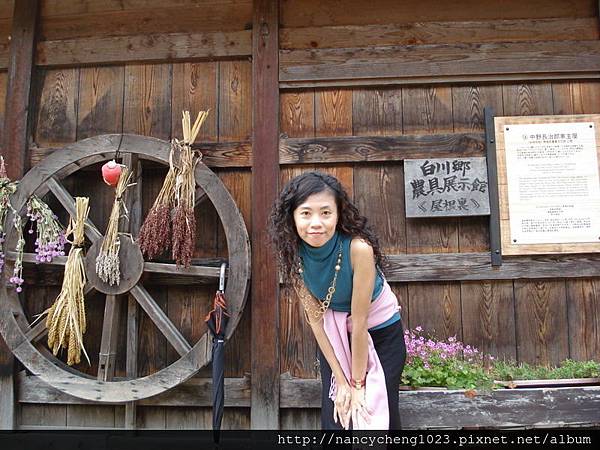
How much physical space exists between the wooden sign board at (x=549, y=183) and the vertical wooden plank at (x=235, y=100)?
5.54ft

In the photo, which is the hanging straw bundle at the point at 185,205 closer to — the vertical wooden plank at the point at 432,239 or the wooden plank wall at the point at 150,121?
the wooden plank wall at the point at 150,121

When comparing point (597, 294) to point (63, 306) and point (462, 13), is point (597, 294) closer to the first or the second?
point (462, 13)

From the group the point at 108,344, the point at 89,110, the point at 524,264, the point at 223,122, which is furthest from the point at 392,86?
the point at 108,344

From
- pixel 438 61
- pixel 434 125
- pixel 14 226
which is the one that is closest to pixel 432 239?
pixel 434 125

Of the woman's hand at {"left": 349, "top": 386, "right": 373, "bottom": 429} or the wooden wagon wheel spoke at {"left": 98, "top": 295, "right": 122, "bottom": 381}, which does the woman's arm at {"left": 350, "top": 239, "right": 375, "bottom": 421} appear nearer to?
the woman's hand at {"left": 349, "top": 386, "right": 373, "bottom": 429}

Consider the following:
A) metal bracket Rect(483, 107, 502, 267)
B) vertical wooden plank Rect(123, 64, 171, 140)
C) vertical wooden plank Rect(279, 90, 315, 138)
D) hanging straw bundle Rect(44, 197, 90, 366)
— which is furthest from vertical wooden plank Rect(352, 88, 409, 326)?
hanging straw bundle Rect(44, 197, 90, 366)

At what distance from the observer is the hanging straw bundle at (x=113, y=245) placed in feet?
10.8

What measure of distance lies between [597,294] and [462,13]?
2082mm

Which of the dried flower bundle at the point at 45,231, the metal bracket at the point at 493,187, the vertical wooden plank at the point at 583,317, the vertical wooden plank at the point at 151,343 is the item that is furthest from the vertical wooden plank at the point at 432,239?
the dried flower bundle at the point at 45,231

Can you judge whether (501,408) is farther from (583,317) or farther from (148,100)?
(148,100)

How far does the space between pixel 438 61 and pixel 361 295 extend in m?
2.06

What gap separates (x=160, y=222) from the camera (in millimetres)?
3283

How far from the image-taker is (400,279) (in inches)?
134

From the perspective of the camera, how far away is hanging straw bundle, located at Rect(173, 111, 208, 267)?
10.7ft
